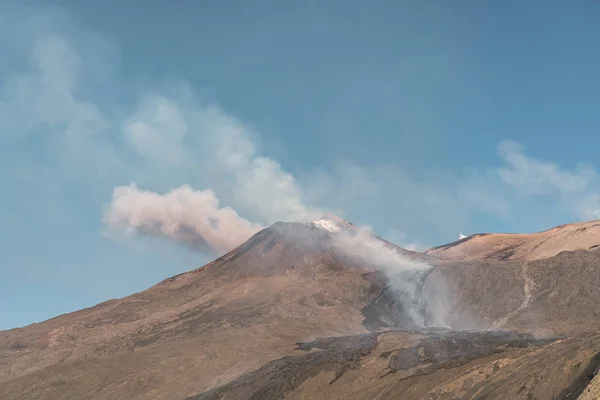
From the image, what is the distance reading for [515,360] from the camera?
1842 inches

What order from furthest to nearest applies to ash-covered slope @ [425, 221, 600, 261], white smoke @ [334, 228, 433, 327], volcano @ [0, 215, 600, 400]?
ash-covered slope @ [425, 221, 600, 261], white smoke @ [334, 228, 433, 327], volcano @ [0, 215, 600, 400]

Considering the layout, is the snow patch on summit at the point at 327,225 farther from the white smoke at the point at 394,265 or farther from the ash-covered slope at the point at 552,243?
the ash-covered slope at the point at 552,243

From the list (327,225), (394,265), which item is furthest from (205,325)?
(327,225)

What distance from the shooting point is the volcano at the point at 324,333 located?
51.6 meters

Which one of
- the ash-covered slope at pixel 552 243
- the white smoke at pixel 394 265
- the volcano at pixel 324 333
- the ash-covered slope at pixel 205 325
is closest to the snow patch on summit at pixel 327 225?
the white smoke at pixel 394 265

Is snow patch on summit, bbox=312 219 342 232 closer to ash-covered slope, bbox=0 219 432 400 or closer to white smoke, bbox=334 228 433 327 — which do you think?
white smoke, bbox=334 228 433 327

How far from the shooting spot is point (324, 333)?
3939 inches

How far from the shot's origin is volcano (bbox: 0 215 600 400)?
5162 centimetres

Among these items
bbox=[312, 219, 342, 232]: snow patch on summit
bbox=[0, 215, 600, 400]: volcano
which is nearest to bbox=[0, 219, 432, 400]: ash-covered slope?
bbox=[0, 215, 600, 400]: volcano

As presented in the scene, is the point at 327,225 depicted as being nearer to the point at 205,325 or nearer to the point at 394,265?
the point at 394,265

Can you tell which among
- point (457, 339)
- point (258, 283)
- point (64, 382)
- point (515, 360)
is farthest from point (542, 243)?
point (64, 382)

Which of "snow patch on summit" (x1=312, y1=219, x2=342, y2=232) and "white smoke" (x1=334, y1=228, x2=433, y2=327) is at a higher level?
"snow patch on summit" (x1=312, y1=219, x2=342, y2=232)

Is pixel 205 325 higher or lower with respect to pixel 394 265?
lower

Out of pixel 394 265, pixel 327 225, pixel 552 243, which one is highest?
pixel 327 225
